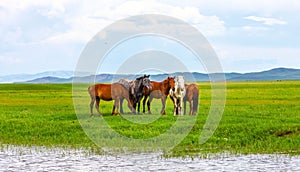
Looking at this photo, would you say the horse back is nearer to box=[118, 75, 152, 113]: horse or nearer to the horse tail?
box=[118, 75, 152, 113]: horse

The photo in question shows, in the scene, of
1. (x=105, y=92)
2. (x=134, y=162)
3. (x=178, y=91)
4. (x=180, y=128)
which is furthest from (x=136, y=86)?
(x=134, y=162)

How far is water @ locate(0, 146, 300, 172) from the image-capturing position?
52.5 ft

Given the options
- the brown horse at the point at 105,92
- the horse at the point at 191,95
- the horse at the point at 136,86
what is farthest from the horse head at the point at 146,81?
the horse at the point at 191,95

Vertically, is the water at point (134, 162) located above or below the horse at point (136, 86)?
below

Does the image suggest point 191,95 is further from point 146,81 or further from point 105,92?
point 105,92

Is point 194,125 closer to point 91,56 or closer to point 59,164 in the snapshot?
point 91,56

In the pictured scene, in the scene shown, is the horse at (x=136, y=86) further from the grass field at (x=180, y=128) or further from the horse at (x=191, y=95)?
the horse at (x=191, y=95)

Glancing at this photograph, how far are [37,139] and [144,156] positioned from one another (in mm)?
6340

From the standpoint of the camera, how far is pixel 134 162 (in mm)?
16891

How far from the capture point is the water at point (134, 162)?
16.0m

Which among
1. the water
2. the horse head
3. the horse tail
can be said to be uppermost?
the horse head

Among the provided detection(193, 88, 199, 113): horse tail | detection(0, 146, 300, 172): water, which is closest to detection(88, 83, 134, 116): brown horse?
detection(193, 88, 199, 113): horse tail

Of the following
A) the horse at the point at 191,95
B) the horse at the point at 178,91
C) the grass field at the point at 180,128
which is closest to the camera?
the grass field at the point at 180,128

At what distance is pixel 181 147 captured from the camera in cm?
1986
